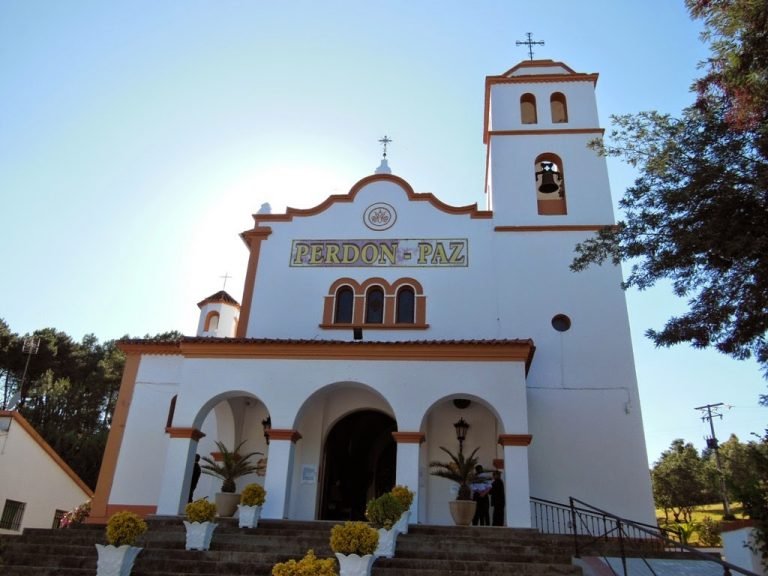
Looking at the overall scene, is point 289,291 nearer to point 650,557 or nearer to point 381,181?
point 381,181

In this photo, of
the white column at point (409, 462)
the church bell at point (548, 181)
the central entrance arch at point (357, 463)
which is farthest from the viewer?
the church bell at point (548, 181)

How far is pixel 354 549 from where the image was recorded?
8.69 metres

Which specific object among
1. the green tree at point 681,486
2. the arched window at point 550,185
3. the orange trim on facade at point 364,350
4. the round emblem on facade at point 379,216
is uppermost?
the arched window at point 550,185

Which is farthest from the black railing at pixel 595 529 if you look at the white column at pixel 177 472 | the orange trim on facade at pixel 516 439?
the white column at pixel 177 472

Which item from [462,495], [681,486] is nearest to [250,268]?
[462,495]

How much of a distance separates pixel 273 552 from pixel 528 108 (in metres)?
16.1

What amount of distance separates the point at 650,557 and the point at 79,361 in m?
38.5

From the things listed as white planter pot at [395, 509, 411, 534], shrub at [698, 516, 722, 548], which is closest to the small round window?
white planter pot at [395, 509, 411, 534]

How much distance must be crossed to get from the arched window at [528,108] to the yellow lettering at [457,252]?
5469 mm

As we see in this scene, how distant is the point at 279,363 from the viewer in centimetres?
1409

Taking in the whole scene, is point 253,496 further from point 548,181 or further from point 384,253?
point 548,181

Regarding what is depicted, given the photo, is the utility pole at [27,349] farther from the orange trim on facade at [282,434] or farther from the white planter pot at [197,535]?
the white planter pot at [197,535]

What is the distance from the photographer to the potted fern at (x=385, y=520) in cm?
1005

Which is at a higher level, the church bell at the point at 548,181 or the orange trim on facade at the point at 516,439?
the church bell at the point at 548,181
